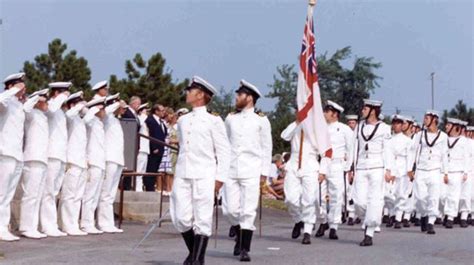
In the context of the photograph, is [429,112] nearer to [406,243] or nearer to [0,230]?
[406,243]

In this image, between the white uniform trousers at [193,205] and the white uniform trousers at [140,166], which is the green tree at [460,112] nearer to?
the white uniform trousers at [140,166]

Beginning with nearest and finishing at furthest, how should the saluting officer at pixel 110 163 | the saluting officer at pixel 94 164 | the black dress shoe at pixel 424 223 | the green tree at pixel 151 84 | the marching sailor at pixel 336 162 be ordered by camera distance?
1. the saluting officer at pixel 94 164
2. the saluting officer at pixel 110 163
3. the marching sailor at pixel 336 162
4. the black dress shoe at pixel 424 223
5. the green tree at pixel 151 84

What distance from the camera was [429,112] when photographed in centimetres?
1966

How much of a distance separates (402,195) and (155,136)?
17.0 feet

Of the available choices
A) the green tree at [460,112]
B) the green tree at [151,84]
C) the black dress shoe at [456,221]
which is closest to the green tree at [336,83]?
the green tree at [151,84]

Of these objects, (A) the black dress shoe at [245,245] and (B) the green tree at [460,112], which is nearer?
(A) the black dress shoe at [245,245]

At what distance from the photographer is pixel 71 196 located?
1552 cm

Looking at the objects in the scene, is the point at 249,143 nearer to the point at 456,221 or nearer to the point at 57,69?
the point at 456,221

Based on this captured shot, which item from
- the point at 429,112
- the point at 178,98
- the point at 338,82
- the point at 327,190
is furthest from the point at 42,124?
the point at 338,82

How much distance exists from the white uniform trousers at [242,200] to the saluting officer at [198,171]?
5.09 feet

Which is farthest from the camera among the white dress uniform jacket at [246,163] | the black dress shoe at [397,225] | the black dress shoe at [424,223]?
the black dress shoe at [397,225]

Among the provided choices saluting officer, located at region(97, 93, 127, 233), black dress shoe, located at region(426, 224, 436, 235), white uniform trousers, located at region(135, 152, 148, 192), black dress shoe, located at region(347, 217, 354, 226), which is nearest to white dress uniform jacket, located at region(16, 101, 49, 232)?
saluting officer, located at region(97, 93, 127, 233)

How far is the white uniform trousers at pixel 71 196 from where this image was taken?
15445mm

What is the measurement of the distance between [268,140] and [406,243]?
3.40 meters
